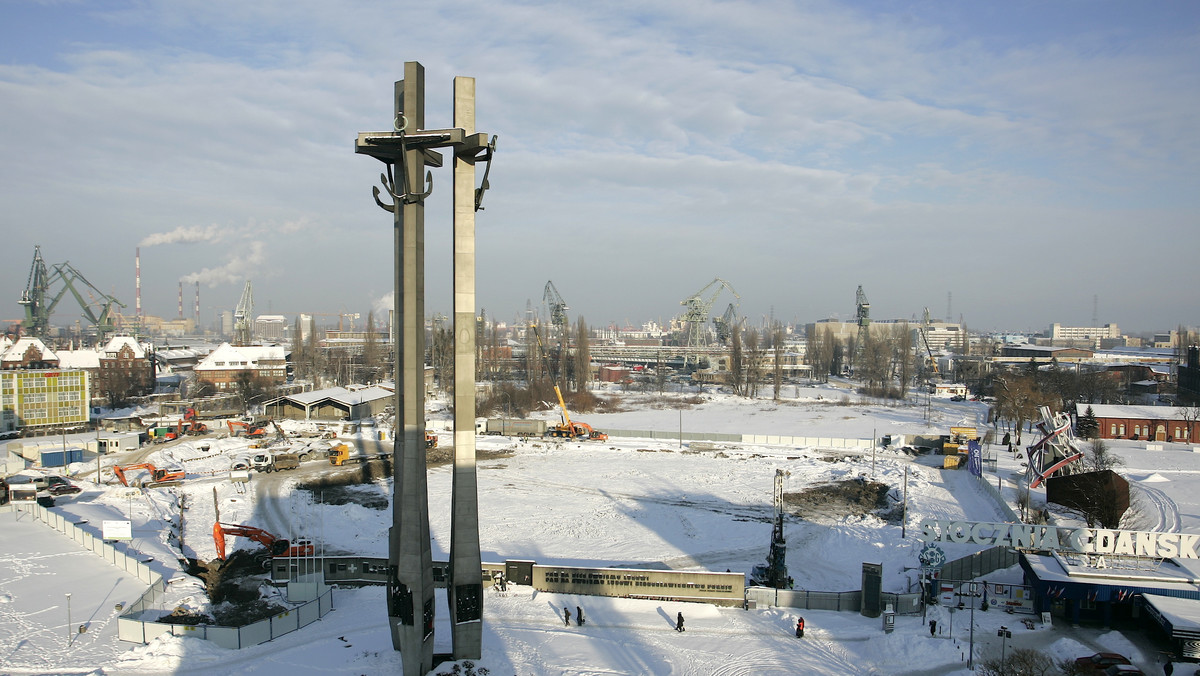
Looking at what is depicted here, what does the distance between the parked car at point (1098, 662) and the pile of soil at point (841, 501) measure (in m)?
13.6

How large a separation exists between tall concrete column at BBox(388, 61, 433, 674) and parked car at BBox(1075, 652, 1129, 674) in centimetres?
1287

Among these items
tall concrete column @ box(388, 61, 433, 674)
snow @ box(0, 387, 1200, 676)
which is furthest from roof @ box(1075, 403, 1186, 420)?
tall concrete column @ box(388, 61, 433, 674)

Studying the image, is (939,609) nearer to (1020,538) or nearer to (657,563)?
(1020,538)

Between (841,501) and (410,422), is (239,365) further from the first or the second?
(410,422)

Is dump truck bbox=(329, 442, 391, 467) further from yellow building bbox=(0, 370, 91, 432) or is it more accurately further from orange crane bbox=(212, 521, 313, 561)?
yellow building bbox=(0, 370, 91, 432)

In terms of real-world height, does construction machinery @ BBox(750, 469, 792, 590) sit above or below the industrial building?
below

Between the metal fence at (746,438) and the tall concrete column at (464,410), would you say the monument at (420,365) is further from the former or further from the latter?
the metal fence at (746,438)

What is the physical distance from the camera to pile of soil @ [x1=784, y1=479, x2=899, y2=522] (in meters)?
28.6

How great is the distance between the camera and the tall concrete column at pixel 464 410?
13.5 m

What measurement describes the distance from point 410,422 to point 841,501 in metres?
23.3

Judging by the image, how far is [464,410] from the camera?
1357cm

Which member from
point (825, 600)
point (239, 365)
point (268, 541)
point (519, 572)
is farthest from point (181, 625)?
point (239, 365)

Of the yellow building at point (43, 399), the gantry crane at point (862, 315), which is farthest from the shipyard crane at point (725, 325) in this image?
the yellow building at point (43, 399)

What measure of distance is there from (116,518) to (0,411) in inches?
1005
